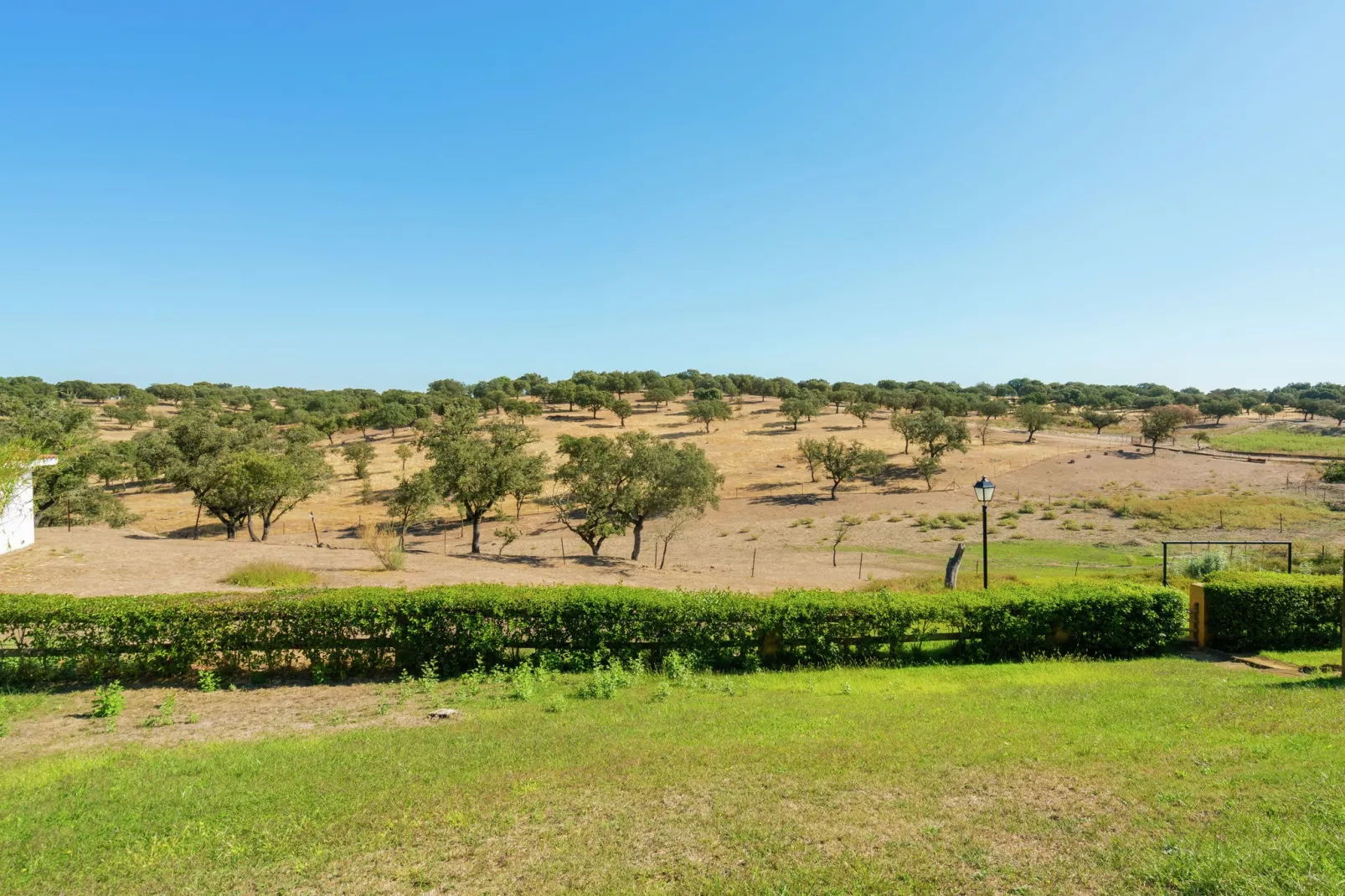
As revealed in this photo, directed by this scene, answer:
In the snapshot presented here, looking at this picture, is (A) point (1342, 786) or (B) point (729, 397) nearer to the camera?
(A) point (1342, 786)

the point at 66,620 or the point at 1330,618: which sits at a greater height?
the point at 66,620

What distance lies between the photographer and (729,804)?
6074 millimetres

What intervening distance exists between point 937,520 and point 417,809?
4280 cm

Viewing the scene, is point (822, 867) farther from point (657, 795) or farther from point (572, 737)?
point (572, 737)

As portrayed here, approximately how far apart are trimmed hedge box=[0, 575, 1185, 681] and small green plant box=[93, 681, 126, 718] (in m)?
1.01

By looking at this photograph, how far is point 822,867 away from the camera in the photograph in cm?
495

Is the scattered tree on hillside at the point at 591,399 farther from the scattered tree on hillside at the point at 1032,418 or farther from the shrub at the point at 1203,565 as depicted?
the shrub at the point at 1203,565

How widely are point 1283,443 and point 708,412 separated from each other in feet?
225

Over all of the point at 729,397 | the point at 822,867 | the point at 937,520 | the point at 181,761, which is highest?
the point at 729,397

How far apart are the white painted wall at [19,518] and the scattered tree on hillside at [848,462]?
158 ft

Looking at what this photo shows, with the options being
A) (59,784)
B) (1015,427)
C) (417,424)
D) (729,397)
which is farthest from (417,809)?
(729,397)

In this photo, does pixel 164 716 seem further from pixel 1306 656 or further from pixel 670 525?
pixel 670 525

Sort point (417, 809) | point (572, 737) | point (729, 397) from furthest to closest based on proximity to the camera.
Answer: point (729, 397), point (572, 737), point (417, 809)

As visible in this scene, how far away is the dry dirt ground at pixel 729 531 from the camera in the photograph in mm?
21328
